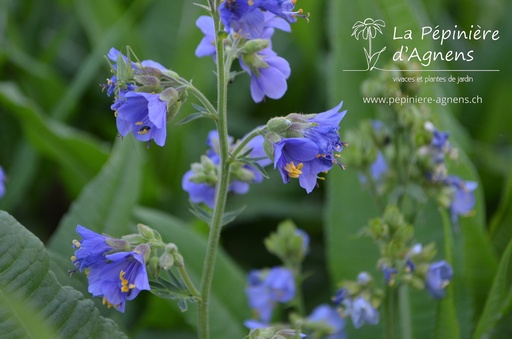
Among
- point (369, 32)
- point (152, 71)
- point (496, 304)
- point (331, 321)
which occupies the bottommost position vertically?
point (331, 321)

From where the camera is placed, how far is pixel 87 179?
244 centimetres

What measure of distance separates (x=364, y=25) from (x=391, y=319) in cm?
88

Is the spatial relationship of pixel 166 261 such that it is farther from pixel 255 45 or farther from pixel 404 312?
pixel 404 312

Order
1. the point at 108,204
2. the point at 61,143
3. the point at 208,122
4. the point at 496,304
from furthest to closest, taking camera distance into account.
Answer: the point at 208,122 < the point at 61,143 < the point at 108,204 < the point at 496,304

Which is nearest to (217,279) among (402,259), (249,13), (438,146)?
(402,259)

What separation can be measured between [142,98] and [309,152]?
269mm

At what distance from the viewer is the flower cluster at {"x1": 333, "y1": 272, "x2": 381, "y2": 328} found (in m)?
1.61

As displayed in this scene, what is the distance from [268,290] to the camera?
1867 mm

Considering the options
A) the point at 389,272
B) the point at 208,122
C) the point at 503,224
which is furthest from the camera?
the point at 208,122

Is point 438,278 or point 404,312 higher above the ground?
point 438,278

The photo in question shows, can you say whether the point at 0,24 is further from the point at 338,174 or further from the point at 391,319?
the point at 391,319

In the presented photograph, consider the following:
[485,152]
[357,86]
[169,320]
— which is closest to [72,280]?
[169,320]

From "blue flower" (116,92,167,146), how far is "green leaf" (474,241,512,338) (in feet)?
2.81

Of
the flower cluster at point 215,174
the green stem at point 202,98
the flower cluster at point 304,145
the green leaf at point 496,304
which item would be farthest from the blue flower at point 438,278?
the green stem at point 202,98
